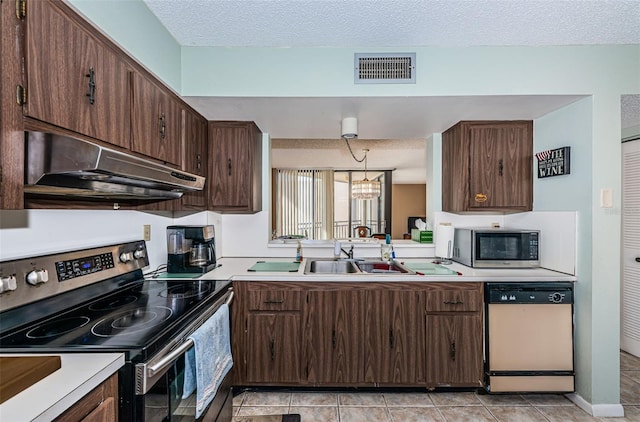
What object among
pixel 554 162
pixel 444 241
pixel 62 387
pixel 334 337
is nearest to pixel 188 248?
pixel 334 337

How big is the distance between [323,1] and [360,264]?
200cm

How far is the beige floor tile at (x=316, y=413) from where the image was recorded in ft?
6.59

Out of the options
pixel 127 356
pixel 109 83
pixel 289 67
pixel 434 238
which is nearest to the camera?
pixel 127 356

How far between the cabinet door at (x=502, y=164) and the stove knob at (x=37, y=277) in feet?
9.08

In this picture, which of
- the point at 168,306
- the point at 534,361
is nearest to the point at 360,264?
the point at 534,361

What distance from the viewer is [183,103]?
215 centimetres

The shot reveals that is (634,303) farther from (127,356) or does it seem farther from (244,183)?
(127,356)

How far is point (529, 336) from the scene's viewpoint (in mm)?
2168

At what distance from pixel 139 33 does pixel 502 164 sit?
2.67m

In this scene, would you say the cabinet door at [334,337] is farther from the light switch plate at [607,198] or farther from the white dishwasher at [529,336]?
the light switch plate at [607,198]

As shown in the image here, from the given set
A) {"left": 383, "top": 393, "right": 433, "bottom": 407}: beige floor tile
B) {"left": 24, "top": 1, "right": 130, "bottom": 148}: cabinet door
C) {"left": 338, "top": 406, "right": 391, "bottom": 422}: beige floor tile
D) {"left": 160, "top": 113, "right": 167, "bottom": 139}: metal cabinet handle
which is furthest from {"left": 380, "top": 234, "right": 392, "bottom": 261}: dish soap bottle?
{"left": 24, "top": 1, "right": 130, "bottom": 148}: cabinet door

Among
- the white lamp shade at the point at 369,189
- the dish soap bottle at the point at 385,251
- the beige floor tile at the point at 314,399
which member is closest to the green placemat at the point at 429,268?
the dish soap bottle at the point at 385,251

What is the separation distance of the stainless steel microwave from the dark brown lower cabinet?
0.36 meters

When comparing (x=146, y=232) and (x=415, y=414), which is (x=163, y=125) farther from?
(x=415, y=414)
